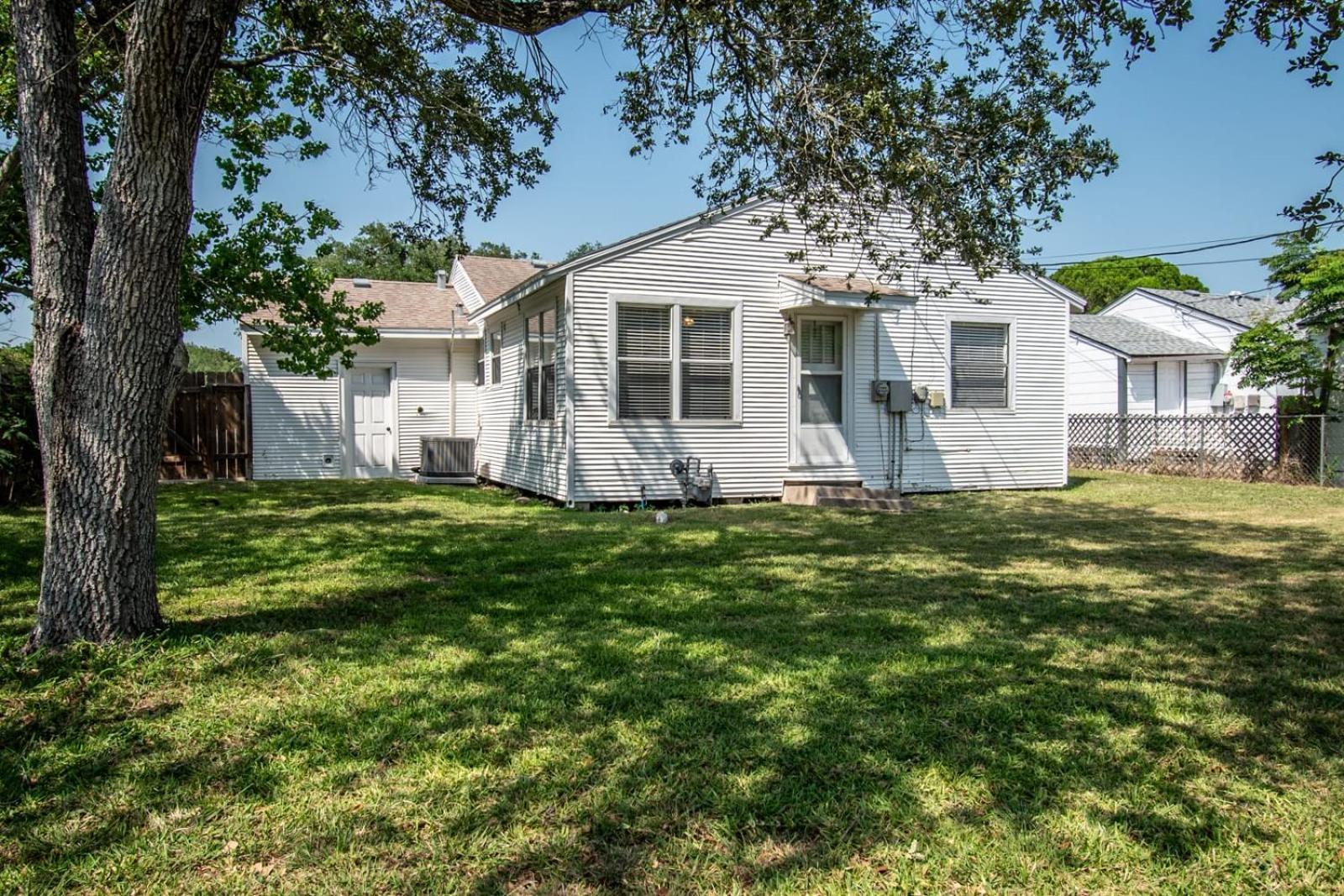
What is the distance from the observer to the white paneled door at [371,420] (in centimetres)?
1655

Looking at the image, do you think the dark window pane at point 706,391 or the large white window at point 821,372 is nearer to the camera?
the dark window pane at point 706,391

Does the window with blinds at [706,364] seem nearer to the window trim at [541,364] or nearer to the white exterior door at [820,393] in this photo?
the white exterior door at [820,393]

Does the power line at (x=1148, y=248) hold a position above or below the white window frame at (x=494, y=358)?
above

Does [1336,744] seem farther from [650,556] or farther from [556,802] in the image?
[650,556]

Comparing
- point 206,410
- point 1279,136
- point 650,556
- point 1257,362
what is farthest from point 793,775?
point 1257,362

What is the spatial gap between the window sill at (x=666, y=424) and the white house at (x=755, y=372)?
0.02 m

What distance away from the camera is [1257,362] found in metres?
17.7

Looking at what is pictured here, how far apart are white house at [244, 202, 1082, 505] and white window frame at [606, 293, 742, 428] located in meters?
0.02

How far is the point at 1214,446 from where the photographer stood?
1695cm

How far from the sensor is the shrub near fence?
1524cm

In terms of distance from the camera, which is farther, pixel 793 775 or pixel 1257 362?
pixel 1257 362

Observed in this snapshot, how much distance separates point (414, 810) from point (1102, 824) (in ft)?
7.12

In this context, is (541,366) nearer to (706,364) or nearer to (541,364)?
(541,364)

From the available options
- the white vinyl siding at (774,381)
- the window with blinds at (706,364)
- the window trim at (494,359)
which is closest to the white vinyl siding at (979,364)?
the white vinyl siding at (774,381)
